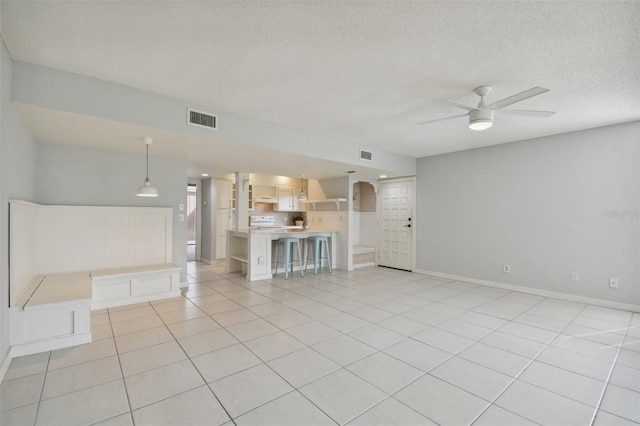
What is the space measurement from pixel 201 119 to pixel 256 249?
9.32 feet

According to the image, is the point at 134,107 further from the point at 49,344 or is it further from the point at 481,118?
the point at 481,118

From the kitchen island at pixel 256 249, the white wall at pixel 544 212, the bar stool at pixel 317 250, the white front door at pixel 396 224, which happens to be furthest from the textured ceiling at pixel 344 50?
the white front door at pixel 396 224

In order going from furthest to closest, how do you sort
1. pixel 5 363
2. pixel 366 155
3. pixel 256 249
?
1. pixel 256 249
2. pixel 366 155
3. pixel 5 363

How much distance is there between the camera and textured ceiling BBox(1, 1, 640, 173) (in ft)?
6.31

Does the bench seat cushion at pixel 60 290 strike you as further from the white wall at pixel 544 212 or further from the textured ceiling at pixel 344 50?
the white wall at pixel 544 212

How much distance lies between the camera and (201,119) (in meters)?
3.52

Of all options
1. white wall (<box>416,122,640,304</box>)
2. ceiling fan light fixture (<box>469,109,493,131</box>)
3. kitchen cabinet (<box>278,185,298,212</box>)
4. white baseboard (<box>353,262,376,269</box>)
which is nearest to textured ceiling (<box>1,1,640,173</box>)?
ceiling fan light fixture (<box>469,109,493,131</box>)

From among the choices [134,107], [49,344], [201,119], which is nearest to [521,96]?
A: [201,119]

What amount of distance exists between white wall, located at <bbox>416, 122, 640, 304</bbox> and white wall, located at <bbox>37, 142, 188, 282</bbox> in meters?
5.05

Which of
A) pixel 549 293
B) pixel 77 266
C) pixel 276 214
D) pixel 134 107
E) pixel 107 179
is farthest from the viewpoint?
pixel 276 214

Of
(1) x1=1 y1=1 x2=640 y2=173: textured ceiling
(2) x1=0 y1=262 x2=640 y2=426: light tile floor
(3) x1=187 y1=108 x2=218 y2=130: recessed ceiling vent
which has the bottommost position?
(2) x1=0 y1=262 x2=640 y2=426: light tile floor

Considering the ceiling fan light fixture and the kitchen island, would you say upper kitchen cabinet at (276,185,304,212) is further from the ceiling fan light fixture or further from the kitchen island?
the ceiling fan light fixture

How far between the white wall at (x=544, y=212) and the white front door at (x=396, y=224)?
18.0 inches

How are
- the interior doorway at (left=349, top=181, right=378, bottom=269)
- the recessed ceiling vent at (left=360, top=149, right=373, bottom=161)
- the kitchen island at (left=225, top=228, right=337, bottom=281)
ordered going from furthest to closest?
1. the interior doorway at (left=349, top=181, right=378, bottom=269)
2. the kitchen island at (left=225, top=228, right=337, bottom=281)
3. the recessed ceiling vent at (left=360, top=149, right=373, bottom=161)
